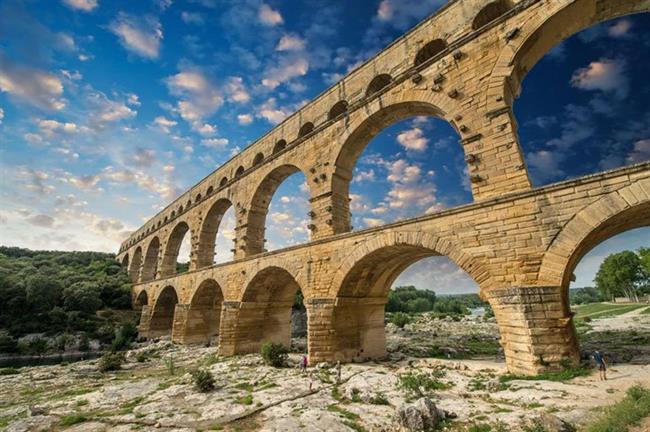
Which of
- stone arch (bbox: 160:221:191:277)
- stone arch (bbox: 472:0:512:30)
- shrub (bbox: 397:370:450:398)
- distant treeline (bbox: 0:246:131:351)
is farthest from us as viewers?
stone arch (bbox: 160:221:191:277)

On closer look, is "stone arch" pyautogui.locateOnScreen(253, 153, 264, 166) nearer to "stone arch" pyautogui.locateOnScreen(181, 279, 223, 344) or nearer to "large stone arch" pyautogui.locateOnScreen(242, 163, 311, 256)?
"large stone arch" pyautogui.locateOnScreen(242, 163, 311, 256)

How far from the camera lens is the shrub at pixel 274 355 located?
11500mm

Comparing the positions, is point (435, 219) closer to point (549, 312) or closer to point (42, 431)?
point (549, 312)

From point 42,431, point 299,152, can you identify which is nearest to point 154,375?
point 42,431

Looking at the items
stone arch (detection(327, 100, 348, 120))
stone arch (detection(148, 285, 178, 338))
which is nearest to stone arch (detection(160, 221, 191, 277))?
stone arch (detection(148, 285, 178, 338))

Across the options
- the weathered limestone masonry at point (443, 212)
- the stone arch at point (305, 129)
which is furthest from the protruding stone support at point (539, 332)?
the stone arch at point (305, 129)

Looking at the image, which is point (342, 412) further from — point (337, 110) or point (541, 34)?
point (337, 110)

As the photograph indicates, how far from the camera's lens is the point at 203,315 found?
19.8 metres

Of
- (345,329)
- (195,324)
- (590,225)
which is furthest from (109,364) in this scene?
(590,225)

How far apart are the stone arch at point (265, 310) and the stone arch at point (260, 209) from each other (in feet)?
8.71

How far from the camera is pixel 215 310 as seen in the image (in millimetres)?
20297

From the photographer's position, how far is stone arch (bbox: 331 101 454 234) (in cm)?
1195

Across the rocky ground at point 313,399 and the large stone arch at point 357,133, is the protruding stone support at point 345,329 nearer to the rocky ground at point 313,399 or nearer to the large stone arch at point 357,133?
the rocky ground at point 313,399

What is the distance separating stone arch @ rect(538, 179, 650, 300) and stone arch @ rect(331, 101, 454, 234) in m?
6.59
